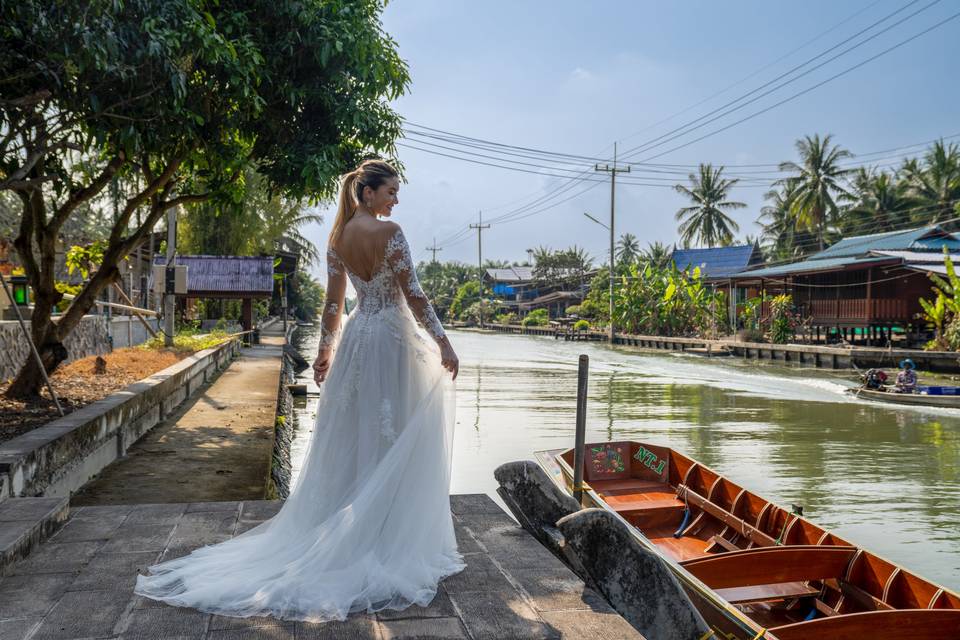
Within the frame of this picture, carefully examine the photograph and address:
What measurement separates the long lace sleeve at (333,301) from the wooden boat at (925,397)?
1742 centimetres

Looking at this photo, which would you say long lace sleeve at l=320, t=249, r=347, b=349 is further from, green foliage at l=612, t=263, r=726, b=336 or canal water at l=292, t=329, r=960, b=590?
green foliage at l=612, t=263, r=726, b=336

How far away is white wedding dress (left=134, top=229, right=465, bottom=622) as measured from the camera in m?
3.01

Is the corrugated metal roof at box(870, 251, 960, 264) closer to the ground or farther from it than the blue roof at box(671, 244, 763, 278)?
closer to the ground

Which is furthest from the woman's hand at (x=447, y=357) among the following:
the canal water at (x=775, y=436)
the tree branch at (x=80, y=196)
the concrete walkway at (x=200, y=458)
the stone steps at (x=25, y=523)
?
the canal water at (x=775, y=436)

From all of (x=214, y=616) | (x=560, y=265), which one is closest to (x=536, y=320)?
(x=560, y=265)

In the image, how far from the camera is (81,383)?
9289 mm

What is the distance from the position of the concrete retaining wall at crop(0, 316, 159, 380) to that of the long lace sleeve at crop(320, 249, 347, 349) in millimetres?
6655

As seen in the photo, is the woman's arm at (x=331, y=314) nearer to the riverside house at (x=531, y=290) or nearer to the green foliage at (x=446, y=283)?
the riverside house at (x=531, y=290)

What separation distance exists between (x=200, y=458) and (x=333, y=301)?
14.1 feet

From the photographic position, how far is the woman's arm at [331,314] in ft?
11.7

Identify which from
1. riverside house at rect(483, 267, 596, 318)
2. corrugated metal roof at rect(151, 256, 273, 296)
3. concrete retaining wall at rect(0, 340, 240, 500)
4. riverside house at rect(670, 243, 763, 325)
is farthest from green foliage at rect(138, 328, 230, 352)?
riverside house at rect(483, 267, 596, 318)

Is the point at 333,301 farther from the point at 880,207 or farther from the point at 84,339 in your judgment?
the point at 880,207

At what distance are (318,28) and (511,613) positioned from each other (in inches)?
255

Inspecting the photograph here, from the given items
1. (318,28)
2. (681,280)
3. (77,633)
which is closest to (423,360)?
(77,633)
